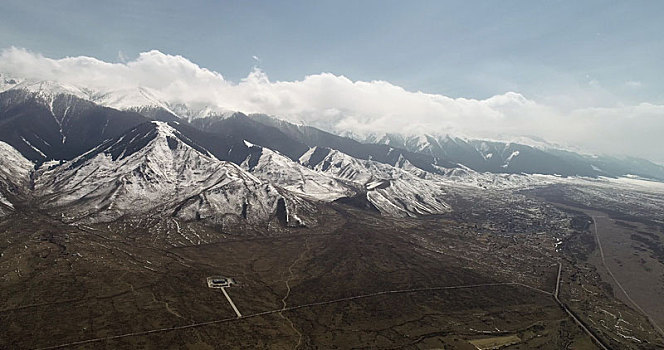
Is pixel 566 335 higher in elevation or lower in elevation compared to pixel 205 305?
higher

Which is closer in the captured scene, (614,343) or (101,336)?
(101,336)

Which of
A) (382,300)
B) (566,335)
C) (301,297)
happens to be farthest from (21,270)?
(566,335)

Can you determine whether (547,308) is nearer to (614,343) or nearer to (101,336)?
(614,343)

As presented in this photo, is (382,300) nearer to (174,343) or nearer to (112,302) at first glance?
(174,343)

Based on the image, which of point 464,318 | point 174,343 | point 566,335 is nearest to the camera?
point 174,343

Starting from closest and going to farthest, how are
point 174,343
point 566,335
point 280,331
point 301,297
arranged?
point 174,343 → point 280,331 → point 566,335 → point 301,297

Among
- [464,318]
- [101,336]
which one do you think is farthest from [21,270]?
[464,318]

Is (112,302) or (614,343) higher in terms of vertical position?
(614,343)

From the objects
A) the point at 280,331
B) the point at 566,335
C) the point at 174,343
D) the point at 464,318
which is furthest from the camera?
the point at 464,318

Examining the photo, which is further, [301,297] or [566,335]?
[301,297]
